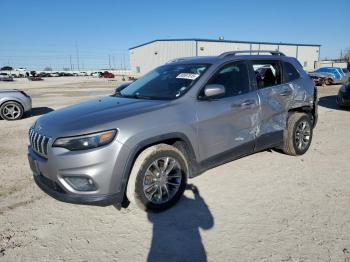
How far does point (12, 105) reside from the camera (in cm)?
1038

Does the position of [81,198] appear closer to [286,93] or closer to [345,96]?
[286,93]

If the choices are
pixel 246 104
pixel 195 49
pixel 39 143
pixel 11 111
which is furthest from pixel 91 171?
pixel 195 49

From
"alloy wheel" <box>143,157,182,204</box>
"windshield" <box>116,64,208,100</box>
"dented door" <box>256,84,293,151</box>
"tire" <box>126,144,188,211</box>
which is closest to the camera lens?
"tire" <box>126,144,188,211</box>

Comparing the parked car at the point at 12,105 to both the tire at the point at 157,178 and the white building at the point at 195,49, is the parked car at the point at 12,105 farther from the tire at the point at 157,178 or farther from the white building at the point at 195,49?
the white building at the point at 195,49

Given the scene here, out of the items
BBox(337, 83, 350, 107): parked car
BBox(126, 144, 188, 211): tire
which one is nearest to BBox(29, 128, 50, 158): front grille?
BBox(126, 144, 188, 211): tire

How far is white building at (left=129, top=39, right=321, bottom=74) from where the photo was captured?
4875 cm

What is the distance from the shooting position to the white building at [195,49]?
4875cm

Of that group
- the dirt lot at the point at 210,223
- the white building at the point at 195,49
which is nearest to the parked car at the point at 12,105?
the dirt lot at the point at 210,223

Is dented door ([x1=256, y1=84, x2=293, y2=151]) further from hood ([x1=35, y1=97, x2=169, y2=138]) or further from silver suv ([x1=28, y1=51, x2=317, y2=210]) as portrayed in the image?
hood ([x1=35, y1=97, x2=169, y2=138])

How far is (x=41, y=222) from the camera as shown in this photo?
3.49 meters

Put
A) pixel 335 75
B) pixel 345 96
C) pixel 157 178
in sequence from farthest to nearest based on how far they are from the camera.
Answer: pixel 335 75 < pixel 345 96 < pixel 157 178

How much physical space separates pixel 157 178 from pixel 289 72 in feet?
10.7

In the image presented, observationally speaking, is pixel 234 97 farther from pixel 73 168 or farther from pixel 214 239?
pixel 73 168

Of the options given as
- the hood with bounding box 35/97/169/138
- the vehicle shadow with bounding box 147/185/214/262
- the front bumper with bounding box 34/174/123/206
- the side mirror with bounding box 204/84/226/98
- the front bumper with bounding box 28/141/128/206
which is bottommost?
the vehicle shadow with bounding box 147/185/214/262
